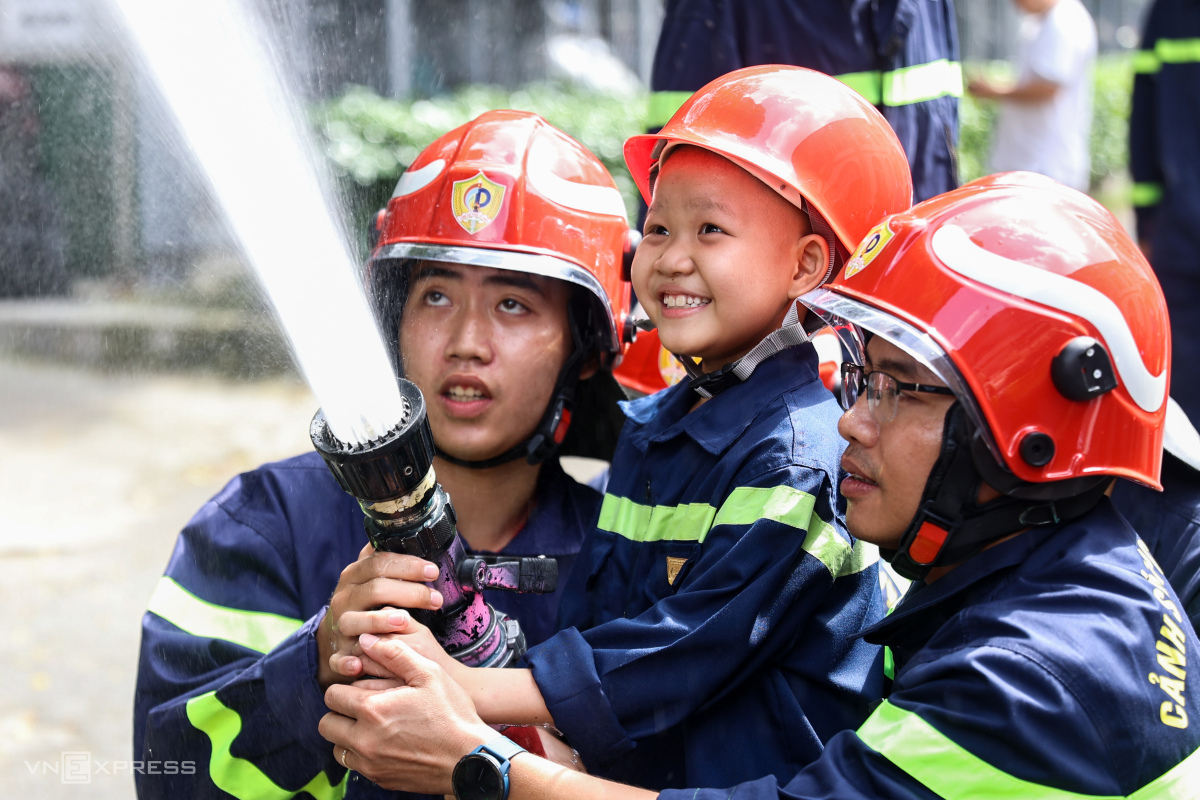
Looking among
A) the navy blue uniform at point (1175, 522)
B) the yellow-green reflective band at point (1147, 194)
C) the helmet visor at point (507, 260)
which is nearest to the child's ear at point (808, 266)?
the helmet visor at point (507, 260)

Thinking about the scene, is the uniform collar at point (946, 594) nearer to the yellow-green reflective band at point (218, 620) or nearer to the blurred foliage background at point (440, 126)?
the yellow-green reflective band at point (218, 620)

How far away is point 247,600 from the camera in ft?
8.72

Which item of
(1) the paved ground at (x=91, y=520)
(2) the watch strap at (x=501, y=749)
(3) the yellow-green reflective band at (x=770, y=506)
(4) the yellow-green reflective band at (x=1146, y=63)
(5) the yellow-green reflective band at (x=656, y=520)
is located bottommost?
(1) the paved ground at (x=91, y=520)

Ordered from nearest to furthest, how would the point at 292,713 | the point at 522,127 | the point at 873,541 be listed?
the point at 873,541 < the point at 292,713 < the point at 522,127

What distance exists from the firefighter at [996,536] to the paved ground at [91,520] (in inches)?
121

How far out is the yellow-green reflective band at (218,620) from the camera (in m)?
2.61

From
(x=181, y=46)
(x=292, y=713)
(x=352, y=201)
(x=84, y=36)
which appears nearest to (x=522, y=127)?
(x=181, y=46)

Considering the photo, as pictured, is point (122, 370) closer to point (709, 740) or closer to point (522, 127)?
point (522, 127)

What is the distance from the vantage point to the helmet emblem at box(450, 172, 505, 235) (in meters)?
2.78

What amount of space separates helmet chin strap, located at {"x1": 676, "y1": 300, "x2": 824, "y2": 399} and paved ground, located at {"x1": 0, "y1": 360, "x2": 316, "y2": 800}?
3.08 metres

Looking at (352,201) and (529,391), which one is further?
(352,201)

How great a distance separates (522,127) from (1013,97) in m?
4.64

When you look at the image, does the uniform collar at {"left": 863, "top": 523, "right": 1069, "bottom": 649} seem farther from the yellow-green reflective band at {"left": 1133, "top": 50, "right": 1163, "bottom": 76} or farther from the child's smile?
the yellow-green reflective band at {"left": 1133, "top": 50, "right": 1163, "bottom": 76}

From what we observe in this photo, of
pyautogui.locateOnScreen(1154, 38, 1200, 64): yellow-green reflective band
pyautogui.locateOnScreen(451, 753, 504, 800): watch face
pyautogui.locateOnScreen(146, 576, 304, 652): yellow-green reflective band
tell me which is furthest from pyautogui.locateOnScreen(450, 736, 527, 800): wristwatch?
pyautogui.locateOnScreen(1154, 38, 1200, 64): yellow-green reflective band
